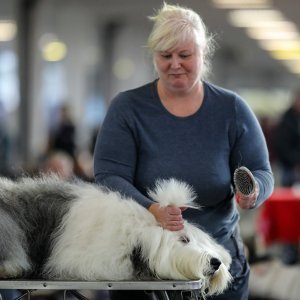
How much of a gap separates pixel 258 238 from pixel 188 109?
5251 mm

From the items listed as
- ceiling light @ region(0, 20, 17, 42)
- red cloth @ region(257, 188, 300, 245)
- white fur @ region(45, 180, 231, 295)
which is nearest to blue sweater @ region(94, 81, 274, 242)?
white fur @ region(45, 180, 231, 295)

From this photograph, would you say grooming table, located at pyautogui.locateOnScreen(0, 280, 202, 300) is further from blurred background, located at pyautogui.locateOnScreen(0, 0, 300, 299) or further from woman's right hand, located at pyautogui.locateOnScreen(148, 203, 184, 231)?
blurred background, located at pyautogui.locateOnScreen(0, 0, 300, 299)

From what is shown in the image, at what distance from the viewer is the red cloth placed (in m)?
7.89

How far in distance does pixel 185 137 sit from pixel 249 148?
0.22m

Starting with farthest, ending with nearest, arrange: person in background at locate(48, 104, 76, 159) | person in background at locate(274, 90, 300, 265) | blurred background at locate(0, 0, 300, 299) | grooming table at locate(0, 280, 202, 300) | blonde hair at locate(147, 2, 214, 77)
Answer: blurred background at locate(0, 0, 300, 299) < person in background at locate(48, 104, 76, 159) < person in background at locate(274, 90, 300, 265) < blonde hair at locate(147, 2, 214, 77) < grooming table at locate(0, 280, 202, 300)

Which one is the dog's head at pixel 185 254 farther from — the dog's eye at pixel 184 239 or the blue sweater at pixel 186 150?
the blue sweater at pixel 186 150

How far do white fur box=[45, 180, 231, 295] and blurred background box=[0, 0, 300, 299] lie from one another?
12.9 ft

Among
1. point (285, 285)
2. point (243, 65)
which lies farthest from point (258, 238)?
point (243, 65)

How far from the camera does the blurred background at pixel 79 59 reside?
1329cm

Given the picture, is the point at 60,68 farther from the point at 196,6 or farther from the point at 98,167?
the point at 98,167

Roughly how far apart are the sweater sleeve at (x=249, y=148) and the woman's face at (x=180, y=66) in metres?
0.18

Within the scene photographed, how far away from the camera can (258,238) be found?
8039mm

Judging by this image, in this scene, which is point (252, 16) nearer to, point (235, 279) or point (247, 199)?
point (235, 279)

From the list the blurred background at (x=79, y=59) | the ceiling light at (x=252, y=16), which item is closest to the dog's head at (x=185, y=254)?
the blurred background at (x=79, y=59)
